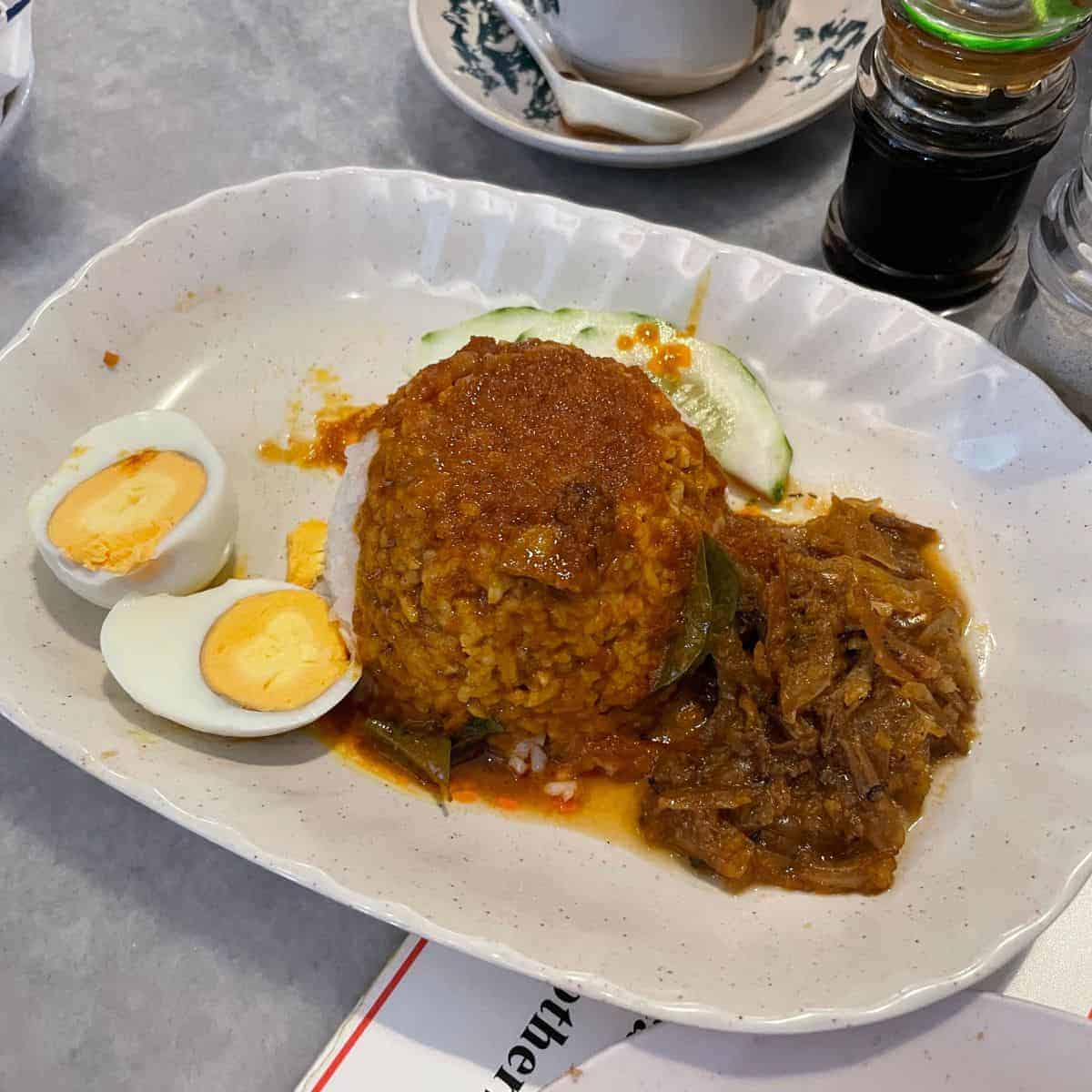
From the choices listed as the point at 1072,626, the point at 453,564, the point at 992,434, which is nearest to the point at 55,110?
the point at 453,564

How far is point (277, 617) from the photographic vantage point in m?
2.00

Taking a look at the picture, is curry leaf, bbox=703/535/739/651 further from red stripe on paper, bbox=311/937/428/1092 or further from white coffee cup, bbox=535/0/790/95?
white coffee cup, bbox=535/0/790/95

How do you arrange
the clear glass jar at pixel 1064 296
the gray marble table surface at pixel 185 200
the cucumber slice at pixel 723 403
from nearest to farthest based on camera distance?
the gray marble table surface at pixel 185 200 < the clear glass jar at pixel 1064 296 < the cucumber slice at pixel 723 403

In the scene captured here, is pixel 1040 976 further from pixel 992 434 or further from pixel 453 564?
pixel 453 564

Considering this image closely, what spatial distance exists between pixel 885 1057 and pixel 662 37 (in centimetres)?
260

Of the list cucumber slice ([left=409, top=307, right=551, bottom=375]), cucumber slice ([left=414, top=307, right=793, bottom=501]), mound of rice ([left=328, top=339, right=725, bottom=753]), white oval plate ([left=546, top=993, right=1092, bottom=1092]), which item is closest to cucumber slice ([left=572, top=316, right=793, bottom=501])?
cucumber slice ([left=414, top=307, right=793, bottom=501])

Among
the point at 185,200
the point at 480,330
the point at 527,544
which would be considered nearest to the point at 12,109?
the point at 185,200

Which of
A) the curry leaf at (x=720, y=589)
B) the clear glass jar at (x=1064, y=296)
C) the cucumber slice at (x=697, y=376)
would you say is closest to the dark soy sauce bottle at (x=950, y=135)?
the clear glass jar at (x=1064, y=296)

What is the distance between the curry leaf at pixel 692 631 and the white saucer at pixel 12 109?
94.7 inches

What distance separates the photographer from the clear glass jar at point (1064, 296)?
2.28 meters

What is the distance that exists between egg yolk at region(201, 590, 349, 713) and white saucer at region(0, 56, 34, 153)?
1852 millimetres

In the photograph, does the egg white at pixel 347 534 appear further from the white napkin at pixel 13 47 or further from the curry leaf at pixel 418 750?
the white napkin at pixel 13 47

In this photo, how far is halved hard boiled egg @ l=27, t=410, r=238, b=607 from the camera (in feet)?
6.64

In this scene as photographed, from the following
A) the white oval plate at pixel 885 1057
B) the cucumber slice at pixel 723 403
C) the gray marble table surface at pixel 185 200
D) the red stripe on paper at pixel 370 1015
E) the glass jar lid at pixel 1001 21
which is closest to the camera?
the white oval plate at pixel 885 1057
